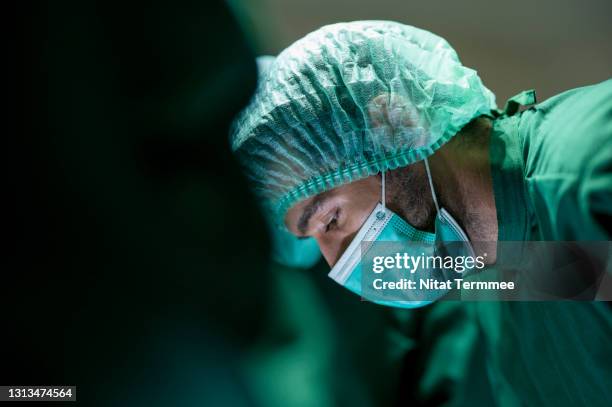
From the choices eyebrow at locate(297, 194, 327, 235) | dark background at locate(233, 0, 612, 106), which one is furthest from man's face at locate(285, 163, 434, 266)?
dark background at locate(233, 0, 612, 106)

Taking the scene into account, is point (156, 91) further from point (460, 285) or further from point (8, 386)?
point (460, 285)

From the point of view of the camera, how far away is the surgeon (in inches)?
35.3

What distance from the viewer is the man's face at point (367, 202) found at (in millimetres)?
1022

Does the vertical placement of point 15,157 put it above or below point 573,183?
above

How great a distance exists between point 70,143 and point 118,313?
0.11 m

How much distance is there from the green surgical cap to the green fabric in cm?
14

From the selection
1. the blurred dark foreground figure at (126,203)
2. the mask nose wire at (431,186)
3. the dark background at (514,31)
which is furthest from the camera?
the dark background at (514,31)

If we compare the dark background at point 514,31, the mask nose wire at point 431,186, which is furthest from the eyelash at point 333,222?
the dark background at point 514,31

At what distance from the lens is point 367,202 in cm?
104

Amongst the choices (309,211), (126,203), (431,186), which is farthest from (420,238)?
(126,203)

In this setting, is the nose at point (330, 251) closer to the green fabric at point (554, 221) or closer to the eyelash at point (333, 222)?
the eyelash at point (333, 222)

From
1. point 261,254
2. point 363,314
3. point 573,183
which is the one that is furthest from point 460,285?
point 261,254

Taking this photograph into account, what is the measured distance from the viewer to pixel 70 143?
302mm

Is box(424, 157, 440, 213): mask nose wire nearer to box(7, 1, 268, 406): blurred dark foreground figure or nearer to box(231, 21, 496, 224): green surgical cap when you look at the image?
box(231, 21, 496, 224): green surgical cap
